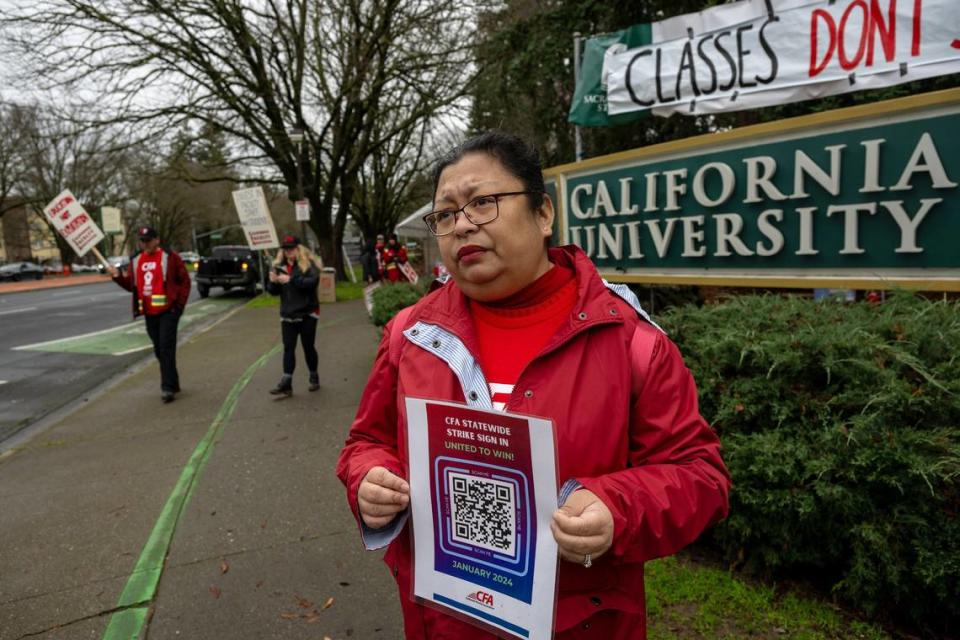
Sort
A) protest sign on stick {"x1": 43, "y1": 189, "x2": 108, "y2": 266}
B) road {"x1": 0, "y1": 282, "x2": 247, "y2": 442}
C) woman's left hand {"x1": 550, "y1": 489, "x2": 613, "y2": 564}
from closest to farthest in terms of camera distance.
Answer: woman's left hand {"x1": 550, "y1": 489, "x2": 613, "y2": 564}, protest sign on stick {"x1": 43, "y1": 189, "x2": 108, "y2": 266}, road {"x1": 0, "y1": 282, "x2": 247, "y2": 442}

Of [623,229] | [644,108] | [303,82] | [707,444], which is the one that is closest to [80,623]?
[707,444]

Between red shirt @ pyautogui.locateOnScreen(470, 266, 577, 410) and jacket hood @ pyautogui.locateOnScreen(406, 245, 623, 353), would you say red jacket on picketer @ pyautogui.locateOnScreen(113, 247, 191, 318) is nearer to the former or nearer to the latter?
jacket hood @ pyautogui.locateOnScreen(406, 245, 623, 353)

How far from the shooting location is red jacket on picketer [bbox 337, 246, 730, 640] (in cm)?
A: 122

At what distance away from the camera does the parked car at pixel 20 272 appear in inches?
1638

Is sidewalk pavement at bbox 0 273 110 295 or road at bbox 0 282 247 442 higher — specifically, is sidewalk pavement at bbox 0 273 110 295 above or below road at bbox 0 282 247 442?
above

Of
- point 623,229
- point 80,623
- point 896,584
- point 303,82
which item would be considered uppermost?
point 303,82

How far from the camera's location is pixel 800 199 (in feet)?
10.6

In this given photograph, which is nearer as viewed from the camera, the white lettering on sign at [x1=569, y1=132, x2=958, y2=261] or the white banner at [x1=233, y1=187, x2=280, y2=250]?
the white lettering on sign at [x1=569, y1=132, x2=958, y2=261]

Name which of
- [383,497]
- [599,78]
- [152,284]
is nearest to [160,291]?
[152,284]

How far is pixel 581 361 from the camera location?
4.37 feet

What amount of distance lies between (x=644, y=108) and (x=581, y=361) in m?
3.83

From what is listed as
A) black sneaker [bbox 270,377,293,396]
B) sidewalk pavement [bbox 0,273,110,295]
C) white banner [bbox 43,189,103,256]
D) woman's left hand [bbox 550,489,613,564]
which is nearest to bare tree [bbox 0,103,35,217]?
sidewalk pavement [bbox 0,273,110,295]

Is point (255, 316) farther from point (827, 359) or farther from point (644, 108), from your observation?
point (827, 359)

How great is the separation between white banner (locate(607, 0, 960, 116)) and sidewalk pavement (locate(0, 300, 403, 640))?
3.77m
